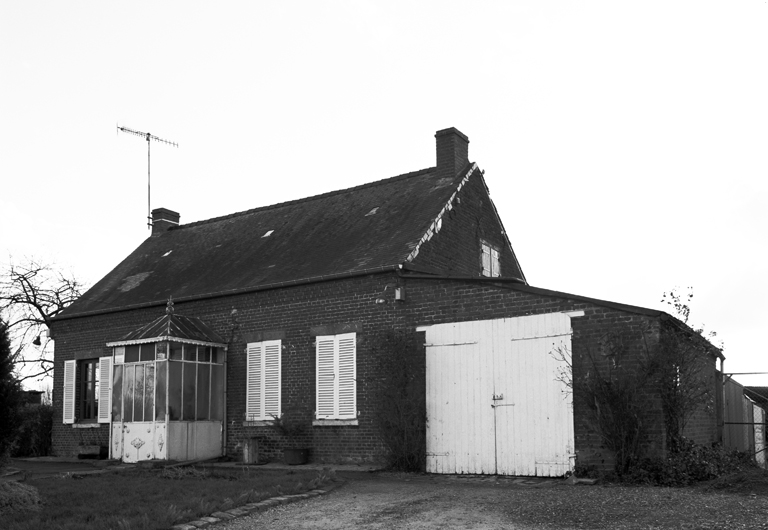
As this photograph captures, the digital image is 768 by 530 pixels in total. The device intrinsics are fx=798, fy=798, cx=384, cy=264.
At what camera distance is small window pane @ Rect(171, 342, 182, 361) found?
18.8 metres

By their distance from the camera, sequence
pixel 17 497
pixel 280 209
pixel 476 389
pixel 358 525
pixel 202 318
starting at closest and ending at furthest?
1. pixel 358 525
2. pixel 17 497
3. pixel 476 389
4. pixel 202 318
5. pixel 280 209

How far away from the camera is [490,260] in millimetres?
21828

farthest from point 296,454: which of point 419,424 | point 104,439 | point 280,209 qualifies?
point 280,209

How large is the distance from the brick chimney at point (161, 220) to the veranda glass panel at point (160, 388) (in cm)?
1083

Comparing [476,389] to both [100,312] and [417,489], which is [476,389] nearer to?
[417,489]

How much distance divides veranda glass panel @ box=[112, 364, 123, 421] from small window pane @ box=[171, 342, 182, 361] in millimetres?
1629

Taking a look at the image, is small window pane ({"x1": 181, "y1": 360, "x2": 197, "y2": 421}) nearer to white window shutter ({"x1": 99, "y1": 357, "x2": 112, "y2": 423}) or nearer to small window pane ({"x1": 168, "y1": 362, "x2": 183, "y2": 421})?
small window pane ({"x1": 168, "y1": 362, "x2": 183, "y2": 421})

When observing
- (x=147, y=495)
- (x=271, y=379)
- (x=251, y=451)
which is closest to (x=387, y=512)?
(x=147, y=495)

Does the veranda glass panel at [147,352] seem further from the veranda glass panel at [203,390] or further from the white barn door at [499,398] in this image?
the white barn door at [499,398]

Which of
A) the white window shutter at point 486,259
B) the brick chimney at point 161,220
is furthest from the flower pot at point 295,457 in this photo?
the brick chimney at point 161,220

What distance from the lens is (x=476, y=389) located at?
15.0m

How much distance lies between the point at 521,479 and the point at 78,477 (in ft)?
26.4

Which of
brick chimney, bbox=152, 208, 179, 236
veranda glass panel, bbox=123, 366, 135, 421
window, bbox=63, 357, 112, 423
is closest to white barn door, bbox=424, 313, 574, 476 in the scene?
veranda glass panel, bbox=123, 366, 135, 421

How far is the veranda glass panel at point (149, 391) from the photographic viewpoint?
732 inches
